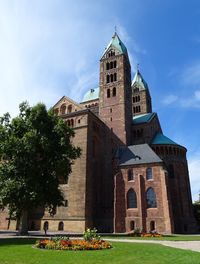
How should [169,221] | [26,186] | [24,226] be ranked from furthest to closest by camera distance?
[169,221]
[24,226]
[26,186]

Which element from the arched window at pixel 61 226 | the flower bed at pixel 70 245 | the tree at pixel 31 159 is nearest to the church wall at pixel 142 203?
the arched window at pixel 61 226

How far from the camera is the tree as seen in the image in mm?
29047

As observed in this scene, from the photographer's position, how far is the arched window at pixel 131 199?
4197cm

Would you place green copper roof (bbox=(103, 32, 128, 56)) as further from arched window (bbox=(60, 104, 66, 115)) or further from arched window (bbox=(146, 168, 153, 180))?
arched window (bbox=(146, 168, 153, 180))

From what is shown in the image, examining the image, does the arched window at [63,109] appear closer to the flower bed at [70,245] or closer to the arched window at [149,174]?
the arched window at [149,174]

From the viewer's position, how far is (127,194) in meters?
42.7

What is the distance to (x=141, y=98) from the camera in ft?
253

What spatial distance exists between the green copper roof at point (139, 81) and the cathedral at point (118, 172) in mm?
17107

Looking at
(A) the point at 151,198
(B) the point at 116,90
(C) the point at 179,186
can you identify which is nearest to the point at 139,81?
(B) the point at 116,90

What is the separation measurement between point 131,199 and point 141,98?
4102cm

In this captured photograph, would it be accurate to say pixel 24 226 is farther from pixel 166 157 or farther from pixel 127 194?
pixel 166 157

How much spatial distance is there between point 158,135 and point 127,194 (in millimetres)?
20560

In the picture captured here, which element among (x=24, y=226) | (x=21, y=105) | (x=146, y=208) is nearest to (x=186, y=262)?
(x=24, y=226)

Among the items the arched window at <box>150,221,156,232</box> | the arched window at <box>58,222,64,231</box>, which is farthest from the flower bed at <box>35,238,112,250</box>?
the arched window at <box>58,222,64,231</box>
